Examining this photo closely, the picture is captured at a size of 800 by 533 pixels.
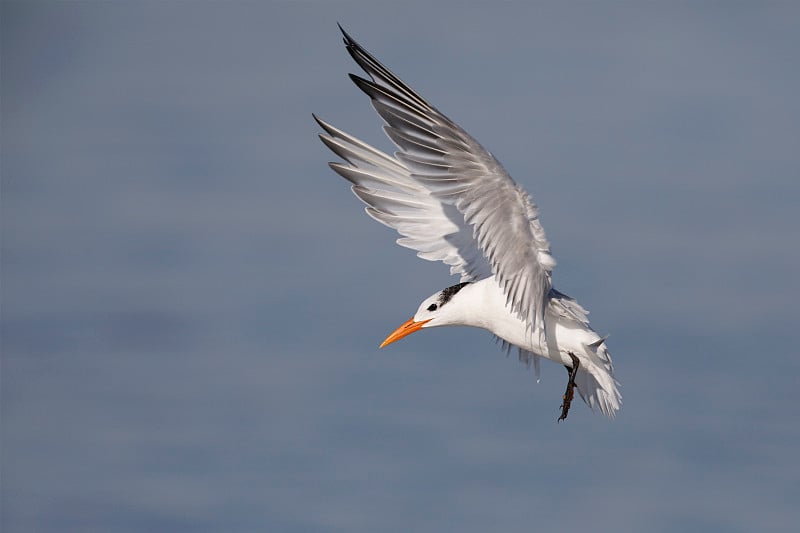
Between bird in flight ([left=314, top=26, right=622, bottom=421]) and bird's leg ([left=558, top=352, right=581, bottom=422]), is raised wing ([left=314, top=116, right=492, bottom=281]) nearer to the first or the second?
bird in flight ([left=314, top=26, right=622, bottom=421])

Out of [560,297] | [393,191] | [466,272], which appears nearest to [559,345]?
[560,297]

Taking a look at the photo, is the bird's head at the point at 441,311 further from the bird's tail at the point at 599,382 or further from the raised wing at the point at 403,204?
the bird's tail at the point at 599,382

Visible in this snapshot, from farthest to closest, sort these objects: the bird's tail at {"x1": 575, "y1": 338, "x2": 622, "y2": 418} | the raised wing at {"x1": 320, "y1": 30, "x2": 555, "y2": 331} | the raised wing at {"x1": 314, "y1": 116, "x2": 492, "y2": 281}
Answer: the raised wing at {"x1": 314, "y1": 116, "x2": 492, "y2": 281} < the bird's tail at {"x1": 575, "y1": 338, "x2": 622, "y2": 418} < the raised wing at {"x1": 320, "y1": 30, "x2": 555, "y2": 331}

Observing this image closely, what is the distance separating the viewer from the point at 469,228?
11.3 metres

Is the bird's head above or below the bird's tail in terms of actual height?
above

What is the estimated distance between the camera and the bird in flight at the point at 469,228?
9.87 meters

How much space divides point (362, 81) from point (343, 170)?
170 cm

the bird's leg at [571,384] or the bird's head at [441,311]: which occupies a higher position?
the bird's head at [441,311]

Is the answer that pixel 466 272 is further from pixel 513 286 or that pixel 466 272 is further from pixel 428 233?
pixel 513 286

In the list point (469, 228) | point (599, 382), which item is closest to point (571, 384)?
point (599, 382)

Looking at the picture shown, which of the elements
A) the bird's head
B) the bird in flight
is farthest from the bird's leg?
the bird's head

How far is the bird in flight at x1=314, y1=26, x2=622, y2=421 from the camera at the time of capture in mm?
9867

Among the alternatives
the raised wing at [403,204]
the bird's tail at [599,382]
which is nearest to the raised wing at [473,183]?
the bird's tail at [599,382]

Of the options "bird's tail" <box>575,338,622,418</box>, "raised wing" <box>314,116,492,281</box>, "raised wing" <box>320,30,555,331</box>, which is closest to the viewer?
→ "raised wing" <box>320,30,555,331</box>
